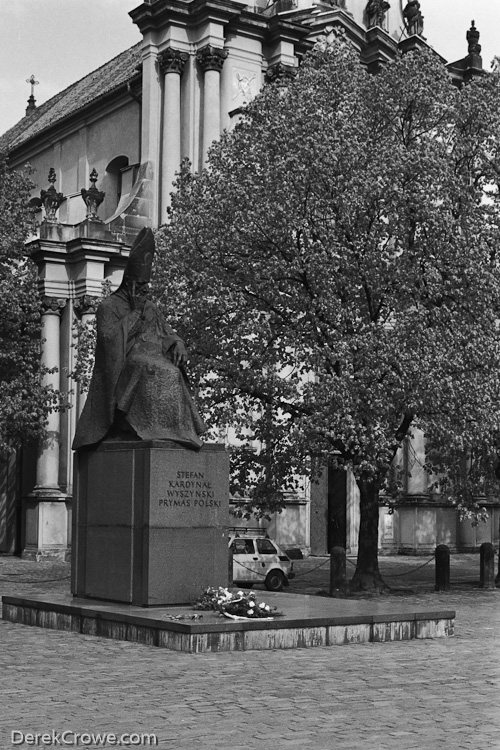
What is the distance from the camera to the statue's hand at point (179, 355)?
57.4 ft

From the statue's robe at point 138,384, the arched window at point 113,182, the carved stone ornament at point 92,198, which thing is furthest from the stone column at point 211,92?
the statue's robe at point 138,384

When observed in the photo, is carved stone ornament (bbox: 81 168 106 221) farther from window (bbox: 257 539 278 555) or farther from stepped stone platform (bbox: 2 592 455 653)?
stepped stone platform (bbox: 2 592 455 653)

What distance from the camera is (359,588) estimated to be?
26.8m

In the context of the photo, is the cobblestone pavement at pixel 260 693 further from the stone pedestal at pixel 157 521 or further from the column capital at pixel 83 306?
the column capital at pixel 83 306

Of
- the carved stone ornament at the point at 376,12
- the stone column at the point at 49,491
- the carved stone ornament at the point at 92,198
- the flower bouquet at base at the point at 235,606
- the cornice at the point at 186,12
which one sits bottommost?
the flower bouquet at base at the point at 235,606

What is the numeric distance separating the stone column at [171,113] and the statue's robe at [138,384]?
82.3 ft

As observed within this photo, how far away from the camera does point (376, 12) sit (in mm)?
48969

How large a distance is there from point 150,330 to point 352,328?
8.78 m

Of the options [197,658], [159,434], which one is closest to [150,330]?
[159,434]

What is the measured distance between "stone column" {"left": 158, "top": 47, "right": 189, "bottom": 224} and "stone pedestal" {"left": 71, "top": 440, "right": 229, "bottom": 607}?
86.9 ft

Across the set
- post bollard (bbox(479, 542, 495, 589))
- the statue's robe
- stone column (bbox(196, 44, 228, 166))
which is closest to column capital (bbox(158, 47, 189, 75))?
stone column (bbox(196, 44, 228, 166))

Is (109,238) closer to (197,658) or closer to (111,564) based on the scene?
(111,564)

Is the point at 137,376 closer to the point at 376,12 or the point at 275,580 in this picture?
the point at 275,580

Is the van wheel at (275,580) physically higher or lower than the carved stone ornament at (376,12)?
lower
